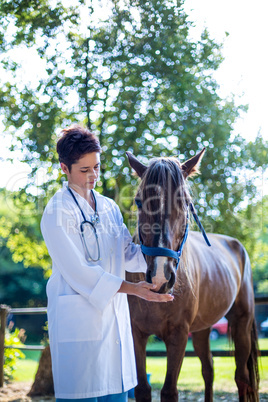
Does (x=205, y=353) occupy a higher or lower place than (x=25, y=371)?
higher

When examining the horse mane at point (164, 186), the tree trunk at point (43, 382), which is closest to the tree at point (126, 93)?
the tree trunk at point (43, 382)

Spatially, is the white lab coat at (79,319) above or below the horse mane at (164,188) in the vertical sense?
below

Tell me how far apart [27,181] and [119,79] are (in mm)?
1919

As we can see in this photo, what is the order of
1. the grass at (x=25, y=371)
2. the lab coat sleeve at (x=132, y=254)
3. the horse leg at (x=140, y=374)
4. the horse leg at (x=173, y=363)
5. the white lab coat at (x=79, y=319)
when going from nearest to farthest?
the white lab coat at (x=79, y=319)
the lab coat sleeve at (x=132, y=254)
the horse leg at (x=173, y=363)
the horse leg at (x=140, y=374)
the grass at (x=25, y=371)

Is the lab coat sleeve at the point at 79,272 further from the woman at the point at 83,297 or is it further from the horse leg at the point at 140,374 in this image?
the horse leg at the point at 140,374

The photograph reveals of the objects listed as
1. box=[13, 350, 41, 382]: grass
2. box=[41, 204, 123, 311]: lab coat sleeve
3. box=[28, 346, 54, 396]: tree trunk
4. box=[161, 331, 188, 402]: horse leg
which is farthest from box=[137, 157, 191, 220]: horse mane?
box=[13, 350, 41, 382]: grass

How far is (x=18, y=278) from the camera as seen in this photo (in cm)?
2698

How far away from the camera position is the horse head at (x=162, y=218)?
2113mm

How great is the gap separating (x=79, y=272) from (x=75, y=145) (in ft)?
2.10

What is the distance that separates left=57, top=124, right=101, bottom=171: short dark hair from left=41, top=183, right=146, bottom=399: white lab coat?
0.23 m

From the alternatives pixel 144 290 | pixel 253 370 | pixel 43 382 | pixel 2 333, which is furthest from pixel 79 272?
pixel 2 333

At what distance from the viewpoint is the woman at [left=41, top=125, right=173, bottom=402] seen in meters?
2.00

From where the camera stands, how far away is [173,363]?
287 centimetres

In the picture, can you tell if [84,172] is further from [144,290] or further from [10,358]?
[10,358]
